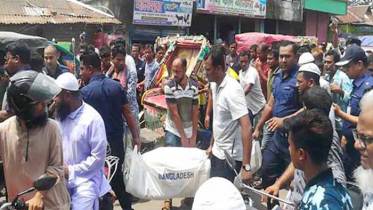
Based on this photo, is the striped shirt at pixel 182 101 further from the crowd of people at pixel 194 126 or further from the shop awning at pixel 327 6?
the shop awning at pixel 327 6

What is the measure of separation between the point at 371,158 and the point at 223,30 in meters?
20.0

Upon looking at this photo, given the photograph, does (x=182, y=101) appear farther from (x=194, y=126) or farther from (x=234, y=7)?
(x=234, y=7)

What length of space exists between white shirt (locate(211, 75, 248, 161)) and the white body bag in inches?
9.9

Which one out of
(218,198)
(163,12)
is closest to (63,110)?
(218,198)

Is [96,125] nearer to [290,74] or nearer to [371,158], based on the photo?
[371,158]

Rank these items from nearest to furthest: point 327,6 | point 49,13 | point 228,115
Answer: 1. point 228,115
2. point 49,13
3. point 327,6

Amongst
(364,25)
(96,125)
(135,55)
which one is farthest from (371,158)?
(364,25)

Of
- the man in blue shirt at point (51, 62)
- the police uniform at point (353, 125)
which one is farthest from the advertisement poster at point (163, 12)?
the police uniform at point (353, 125)

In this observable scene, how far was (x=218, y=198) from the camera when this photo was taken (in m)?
2.00

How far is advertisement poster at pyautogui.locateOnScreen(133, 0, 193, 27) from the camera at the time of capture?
598 inches

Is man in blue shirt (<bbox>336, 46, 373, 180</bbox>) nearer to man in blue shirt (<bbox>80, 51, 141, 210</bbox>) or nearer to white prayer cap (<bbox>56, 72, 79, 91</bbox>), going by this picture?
man in blue shirt (<bbox>80, 51, 141, 210</bbox>)

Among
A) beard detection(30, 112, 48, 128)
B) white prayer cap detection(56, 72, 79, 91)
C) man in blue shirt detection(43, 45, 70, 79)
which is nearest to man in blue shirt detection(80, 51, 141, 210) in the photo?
man in blue shirt detection(43, 45, 70, 79)

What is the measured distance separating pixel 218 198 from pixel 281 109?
2.97 meters

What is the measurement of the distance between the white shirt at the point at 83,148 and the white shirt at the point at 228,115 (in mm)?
1174
